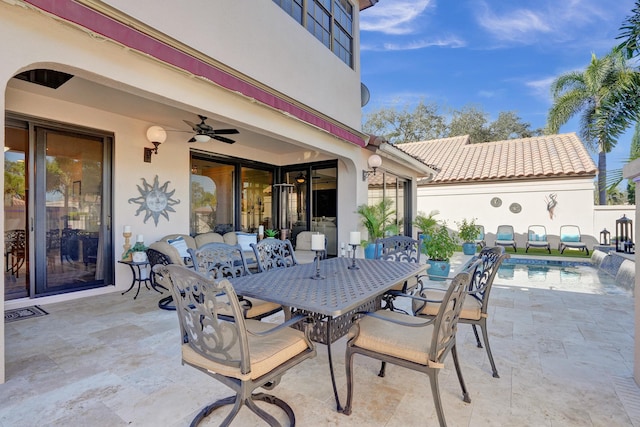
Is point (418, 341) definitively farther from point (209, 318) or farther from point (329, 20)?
point (329, 20)

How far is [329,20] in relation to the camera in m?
6.96

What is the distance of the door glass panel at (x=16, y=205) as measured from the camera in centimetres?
468

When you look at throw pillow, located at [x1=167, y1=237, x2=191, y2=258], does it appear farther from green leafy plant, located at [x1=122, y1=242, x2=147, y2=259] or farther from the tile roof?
the tile roof

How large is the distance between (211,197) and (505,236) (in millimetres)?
10765

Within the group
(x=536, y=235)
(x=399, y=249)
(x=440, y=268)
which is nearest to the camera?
(x=399, y=249)

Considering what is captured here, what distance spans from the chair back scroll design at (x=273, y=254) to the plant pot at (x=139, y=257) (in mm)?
2573

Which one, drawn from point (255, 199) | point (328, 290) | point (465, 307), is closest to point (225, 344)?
point (328, 290)

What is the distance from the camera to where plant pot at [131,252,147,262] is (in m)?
5.05

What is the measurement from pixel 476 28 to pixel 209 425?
18.0m

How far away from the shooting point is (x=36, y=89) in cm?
438

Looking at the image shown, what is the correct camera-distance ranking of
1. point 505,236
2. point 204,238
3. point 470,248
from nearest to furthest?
point 204,238 → point 470,248 → point 505,236

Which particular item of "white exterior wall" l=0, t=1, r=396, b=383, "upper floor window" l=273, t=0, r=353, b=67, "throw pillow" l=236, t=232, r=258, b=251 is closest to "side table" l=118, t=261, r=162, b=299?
"white exterior wall" l=0, t=1, r=396, b=383

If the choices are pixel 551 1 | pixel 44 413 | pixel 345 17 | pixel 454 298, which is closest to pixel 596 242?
pixel 551 1

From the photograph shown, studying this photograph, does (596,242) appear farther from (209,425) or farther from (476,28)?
(209,425)
